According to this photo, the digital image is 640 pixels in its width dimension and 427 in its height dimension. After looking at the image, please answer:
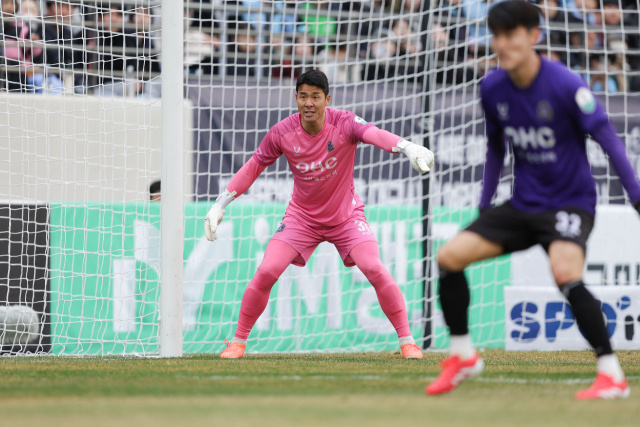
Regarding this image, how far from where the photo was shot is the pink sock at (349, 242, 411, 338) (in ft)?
19.8

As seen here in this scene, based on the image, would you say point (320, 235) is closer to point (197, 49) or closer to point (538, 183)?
point (538, 183)

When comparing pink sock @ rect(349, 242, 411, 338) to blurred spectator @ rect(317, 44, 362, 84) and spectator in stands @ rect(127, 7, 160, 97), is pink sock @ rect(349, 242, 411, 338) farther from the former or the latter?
blurred spectator @ rect(317, 44, 362, 84)

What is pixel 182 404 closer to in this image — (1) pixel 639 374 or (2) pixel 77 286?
(1) pixel 639 374

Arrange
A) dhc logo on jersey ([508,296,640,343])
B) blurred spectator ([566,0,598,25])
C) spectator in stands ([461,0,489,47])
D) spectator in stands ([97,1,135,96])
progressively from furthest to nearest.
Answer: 1. blurred spectator ([566,0,598,25])
2. spectator in stands ([461,0,489,47])
3. spectator in stands ([97,1,135,96])
4. dhc logo on jersey ([508,296,640,343])

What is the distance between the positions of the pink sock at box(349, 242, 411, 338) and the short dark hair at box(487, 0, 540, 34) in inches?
103

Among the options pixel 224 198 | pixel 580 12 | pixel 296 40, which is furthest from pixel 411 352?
pixel 580 12

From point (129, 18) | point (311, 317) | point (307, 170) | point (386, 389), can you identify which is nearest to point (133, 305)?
point (311, 317)

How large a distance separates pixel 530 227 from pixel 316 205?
2594 mm

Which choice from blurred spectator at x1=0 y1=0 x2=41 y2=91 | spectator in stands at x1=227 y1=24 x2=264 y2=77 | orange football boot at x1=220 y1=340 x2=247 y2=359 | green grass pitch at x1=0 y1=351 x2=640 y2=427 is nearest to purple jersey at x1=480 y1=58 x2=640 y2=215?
green grass pitch at x1=0 y1=351 x2=640 y2=427

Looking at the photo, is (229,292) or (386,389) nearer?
(386,389)

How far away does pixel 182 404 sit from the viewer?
3.41 m

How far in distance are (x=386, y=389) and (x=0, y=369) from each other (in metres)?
2.48

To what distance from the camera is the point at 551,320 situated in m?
8.13

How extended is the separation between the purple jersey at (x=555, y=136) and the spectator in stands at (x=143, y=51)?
4342mm
